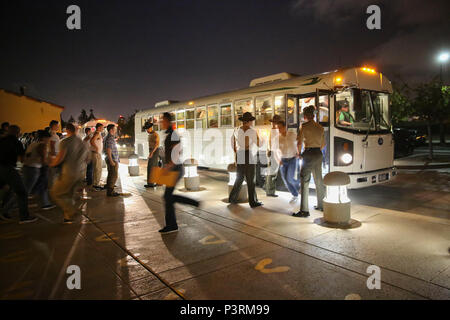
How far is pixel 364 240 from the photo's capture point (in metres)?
4.44

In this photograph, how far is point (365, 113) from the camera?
24.5 feet

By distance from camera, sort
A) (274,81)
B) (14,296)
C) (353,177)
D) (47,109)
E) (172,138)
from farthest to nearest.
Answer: (47,109) < (274,81) < (353,177) < (172,138) < (14,296)

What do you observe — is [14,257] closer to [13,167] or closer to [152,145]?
[13,167]

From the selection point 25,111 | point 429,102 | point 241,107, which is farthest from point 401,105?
point 25,111

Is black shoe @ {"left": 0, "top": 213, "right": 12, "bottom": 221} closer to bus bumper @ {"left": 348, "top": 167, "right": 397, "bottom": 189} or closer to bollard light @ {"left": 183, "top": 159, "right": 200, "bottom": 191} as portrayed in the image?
bollard light @ {"left": 183, "top": 159, "right": 200, "bottom": 191}

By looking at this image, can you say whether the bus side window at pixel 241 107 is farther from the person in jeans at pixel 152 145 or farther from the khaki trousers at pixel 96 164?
the khaki trousers at pixel 96 164

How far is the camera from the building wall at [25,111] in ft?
89.8

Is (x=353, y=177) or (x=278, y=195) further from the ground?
(x=353, y=177)

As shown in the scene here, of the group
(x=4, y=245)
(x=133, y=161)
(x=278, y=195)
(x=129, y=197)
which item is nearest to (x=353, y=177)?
(x=278, y=195)

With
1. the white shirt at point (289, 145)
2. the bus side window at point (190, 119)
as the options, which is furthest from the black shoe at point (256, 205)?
the bus side window at point (190, 119)

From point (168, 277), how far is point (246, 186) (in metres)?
3.97

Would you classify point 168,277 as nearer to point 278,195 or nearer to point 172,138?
point 172,138

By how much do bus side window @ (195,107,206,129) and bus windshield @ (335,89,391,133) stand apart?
5.96m
